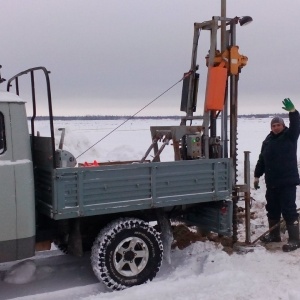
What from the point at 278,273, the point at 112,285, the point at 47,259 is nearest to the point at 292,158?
the point at 278,273

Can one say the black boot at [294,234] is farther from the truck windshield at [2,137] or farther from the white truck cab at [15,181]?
the truck windshield at [2,137]

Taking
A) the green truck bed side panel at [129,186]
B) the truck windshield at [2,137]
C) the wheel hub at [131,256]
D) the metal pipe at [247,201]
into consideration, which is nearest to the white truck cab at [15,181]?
the truck windshield at [2,137]

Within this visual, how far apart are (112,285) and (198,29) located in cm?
384

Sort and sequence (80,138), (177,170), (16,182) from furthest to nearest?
(80,138) → (177,170) → (16,182)

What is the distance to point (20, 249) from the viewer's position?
16.0ft

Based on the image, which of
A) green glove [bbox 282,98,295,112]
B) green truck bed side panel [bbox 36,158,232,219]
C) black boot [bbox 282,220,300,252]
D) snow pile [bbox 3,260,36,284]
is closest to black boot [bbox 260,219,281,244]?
black boot [bbox 282,220,300,252]

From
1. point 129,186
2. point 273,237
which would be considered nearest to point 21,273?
point 129,186

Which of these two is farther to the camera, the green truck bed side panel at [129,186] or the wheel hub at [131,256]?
the wheel hub at [131,256]

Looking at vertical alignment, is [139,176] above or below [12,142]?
below

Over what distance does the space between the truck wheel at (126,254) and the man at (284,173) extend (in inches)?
80.9

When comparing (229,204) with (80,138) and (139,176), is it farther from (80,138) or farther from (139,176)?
(80,138)

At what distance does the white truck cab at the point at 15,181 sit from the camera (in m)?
4.71

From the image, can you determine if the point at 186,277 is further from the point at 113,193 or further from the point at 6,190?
the point at 6,190

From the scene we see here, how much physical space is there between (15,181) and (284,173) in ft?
12.4
